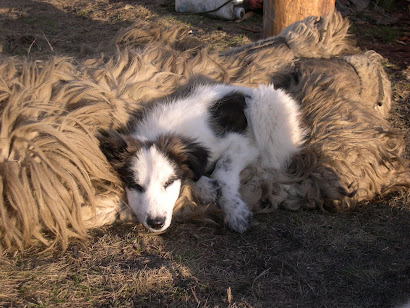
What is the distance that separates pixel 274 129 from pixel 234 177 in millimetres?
586

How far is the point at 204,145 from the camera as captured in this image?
3.80 metres

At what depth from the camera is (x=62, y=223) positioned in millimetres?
3059

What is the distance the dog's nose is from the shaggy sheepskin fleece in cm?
35

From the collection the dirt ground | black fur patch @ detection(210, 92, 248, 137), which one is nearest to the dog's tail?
black fur patch @ detection(210, 92, 248, 137)

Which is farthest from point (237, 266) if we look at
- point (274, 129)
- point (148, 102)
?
point (148, 102)

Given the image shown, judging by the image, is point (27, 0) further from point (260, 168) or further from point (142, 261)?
point (142, 261)

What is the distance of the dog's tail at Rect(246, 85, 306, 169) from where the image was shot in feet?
13.1

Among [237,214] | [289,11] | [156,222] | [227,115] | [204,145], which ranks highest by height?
[289,11]

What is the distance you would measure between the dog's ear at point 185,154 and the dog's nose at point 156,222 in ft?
1.47

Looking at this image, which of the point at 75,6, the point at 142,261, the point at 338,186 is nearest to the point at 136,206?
the point at 142,261

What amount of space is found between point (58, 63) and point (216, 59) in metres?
1.45

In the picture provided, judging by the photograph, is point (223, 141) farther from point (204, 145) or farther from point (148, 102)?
point (148, 102)

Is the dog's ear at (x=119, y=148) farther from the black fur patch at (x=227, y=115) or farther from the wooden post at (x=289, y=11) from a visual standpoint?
the wooden post at (x=289, y=11)

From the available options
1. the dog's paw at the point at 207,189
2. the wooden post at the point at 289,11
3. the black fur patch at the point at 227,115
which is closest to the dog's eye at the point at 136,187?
the dog's paw at the point at 207,189
